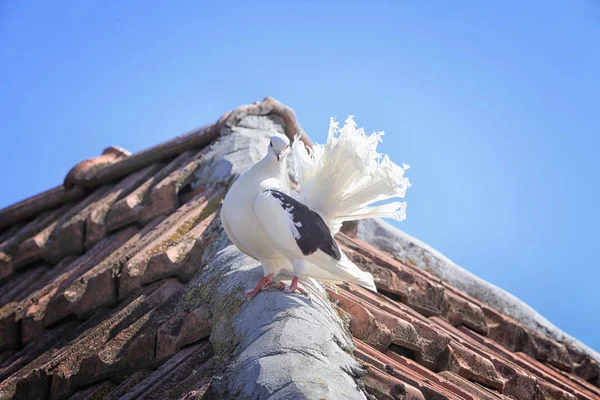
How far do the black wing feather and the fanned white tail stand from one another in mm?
189

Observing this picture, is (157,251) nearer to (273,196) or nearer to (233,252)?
(233,252)

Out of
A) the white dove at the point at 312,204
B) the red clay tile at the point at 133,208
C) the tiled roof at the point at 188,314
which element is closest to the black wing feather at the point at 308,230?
the white dove at the point at 312,204

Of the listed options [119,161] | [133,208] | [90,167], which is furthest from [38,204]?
[133,208]

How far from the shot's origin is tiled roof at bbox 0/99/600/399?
9.66 feet

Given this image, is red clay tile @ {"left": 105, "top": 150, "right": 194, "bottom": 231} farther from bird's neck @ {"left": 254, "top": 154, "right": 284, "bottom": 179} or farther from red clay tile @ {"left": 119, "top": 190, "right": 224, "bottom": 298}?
bird's neck @ {"left": 254, "top": 154, "right": 284, "bottom": 179}

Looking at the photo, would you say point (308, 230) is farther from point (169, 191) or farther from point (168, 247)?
point (169, 191)

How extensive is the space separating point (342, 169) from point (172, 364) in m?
1.15

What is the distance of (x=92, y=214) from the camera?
208 inches

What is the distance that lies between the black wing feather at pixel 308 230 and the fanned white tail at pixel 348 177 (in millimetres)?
189

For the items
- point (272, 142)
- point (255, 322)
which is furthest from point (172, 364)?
point (272, 142)

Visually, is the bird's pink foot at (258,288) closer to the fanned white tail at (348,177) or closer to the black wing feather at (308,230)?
the black wing feather at (308,230)

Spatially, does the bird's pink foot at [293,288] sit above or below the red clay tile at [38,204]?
below

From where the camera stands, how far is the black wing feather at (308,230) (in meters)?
3.12

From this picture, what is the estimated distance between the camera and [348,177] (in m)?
3.33
